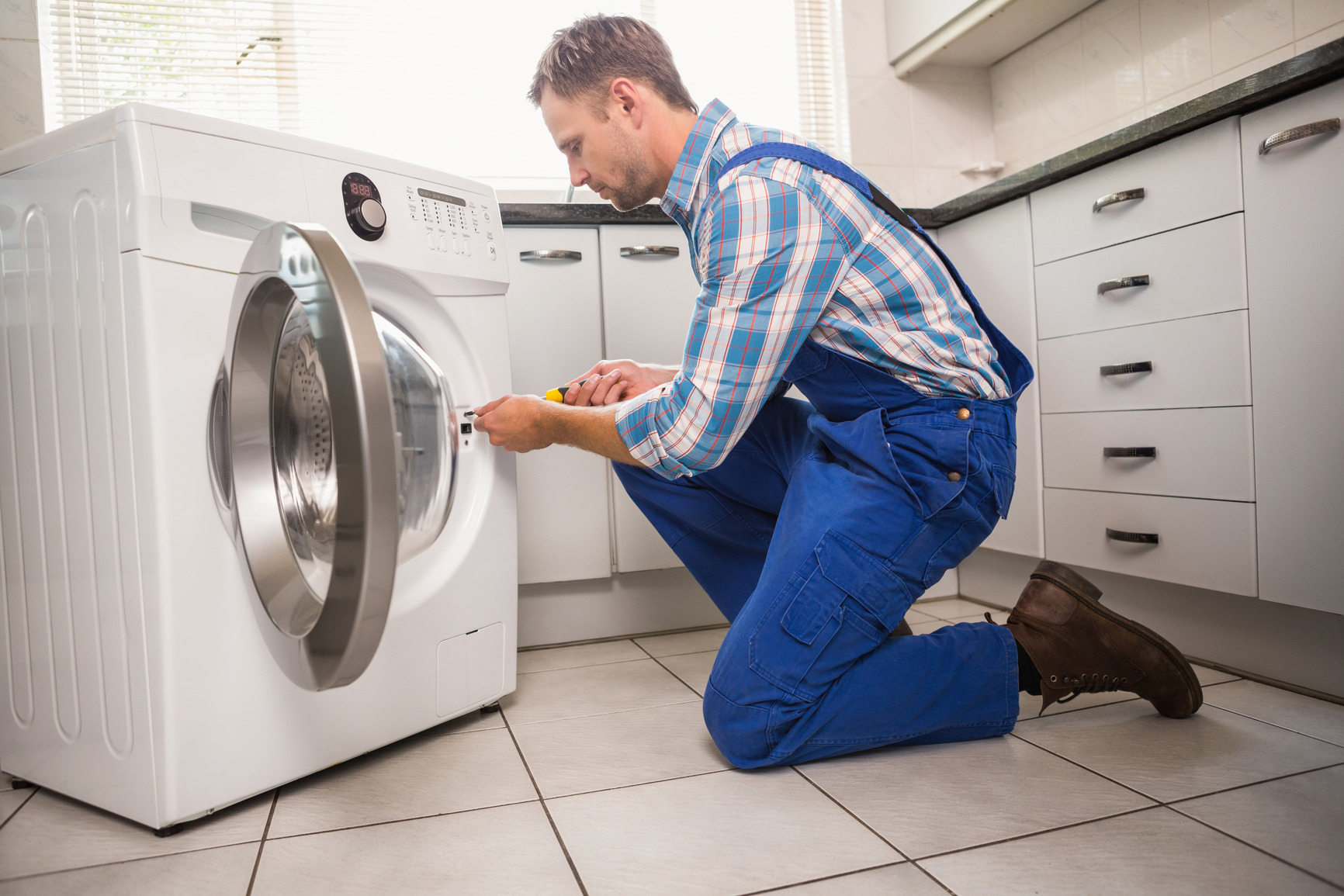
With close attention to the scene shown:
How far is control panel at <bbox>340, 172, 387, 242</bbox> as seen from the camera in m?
1.12

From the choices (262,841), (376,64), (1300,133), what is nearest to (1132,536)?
(1300,133)

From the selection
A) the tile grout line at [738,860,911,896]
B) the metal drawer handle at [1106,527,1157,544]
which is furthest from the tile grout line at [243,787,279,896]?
the metal drawer handle at [1106,527,1157,544]

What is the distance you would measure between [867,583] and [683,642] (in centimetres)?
79

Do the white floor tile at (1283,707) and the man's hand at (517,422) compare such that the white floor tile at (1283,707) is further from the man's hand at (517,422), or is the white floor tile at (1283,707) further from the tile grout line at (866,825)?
the man's hand at (517,422)

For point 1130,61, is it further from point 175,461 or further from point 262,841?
point 262,841

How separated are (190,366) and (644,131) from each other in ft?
2.15

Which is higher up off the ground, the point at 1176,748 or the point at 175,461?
the point at 175,461

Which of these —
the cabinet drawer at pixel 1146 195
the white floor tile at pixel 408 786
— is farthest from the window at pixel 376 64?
the white floor tile at pixel 408 786

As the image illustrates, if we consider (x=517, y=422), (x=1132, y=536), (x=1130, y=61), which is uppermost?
(x=1130, y=61)

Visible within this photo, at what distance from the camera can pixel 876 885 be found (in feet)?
2.66

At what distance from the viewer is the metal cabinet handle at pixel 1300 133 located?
3.93 feet

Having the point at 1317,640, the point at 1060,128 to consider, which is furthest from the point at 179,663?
the point at 1060,128

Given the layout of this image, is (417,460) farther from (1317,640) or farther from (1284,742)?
(1317,640)

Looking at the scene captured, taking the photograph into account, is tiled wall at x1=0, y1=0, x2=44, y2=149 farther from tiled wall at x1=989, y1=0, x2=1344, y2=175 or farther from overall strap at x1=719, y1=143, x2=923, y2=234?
tiled wall at x1=989, y1=0, x2=1344, y2=175
